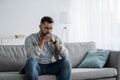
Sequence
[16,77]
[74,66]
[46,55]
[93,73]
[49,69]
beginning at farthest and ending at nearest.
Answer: [74,66] < [93,73] < [46,55] < [49,69] < [16,77]

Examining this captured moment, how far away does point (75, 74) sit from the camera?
3.32m

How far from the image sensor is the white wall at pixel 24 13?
5.44 meters

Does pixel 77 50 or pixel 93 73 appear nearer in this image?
pixel 93 73

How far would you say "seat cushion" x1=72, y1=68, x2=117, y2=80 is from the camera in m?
3.35

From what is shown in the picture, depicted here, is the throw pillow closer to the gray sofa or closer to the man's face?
the gray sofa

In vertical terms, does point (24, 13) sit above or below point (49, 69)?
above

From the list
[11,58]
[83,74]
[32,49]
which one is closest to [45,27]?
[32,49]

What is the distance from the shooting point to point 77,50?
397 cm

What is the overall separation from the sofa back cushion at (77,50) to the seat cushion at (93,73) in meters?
0.37

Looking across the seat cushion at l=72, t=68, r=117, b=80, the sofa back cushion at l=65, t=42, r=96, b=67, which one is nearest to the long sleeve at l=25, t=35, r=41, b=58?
the seat cushion at l=72, t=68, r=117, b=80

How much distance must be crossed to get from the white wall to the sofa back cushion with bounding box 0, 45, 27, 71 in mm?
1911

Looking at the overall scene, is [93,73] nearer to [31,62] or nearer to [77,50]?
[77,50]

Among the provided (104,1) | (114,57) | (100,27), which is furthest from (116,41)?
(114,57)

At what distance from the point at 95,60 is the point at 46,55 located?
816 millimetres
